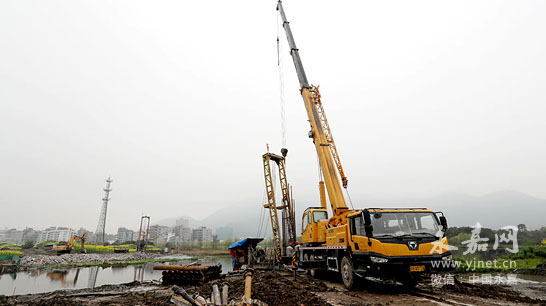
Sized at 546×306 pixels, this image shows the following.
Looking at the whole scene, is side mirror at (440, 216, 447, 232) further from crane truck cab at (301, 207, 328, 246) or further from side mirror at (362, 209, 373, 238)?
crane truck cab at (301, 207, 328, 246)

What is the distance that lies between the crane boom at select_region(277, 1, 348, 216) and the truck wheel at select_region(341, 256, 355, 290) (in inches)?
92.9

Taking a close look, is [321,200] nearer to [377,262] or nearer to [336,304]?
[377,262]

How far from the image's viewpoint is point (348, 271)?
29.5ft

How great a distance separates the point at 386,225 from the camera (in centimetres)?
826

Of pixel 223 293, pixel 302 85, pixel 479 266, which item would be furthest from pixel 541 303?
pixel 302 85

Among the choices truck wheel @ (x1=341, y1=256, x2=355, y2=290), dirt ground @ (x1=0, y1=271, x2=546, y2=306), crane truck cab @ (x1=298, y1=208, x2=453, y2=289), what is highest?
crane truck cab @ (x1=298, y1=208, x2=453, y2=289)

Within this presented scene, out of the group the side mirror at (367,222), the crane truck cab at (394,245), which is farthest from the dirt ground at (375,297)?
the side mirror at (367,222)

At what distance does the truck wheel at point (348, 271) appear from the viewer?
867 centimetres

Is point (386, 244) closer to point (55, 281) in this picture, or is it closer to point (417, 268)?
point (417, 268)

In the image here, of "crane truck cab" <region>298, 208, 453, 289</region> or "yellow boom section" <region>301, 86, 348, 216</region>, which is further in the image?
"yellow boom section" <region>301, 86, 348, 216</region>

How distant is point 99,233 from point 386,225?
94.6m

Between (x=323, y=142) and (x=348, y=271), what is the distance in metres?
6.10

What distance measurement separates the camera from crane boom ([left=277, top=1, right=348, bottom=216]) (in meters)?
11.6

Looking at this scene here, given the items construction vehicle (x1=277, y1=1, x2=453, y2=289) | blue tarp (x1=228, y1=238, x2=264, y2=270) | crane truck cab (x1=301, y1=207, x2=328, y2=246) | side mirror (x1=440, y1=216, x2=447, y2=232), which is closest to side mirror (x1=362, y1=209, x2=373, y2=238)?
construction vehicle (x1=277, y1=1, x2=453, y2=289)
